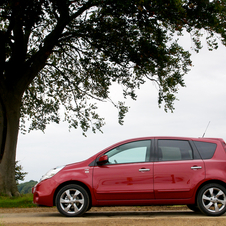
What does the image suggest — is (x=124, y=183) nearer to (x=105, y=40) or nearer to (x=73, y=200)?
(x=73, y=200)

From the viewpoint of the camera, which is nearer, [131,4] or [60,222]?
[60,222]

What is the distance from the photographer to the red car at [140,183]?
7914mm

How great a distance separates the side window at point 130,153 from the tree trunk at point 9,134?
8.22m

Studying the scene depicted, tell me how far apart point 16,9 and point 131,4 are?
15.0ft

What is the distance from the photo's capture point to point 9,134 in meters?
15.5

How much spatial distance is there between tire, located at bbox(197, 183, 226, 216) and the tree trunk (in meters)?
9.30

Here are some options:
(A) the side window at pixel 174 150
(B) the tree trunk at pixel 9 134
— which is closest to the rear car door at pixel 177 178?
(A) the side window at pixel 174 150

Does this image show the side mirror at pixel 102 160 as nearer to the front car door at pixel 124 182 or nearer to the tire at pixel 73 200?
the front car door at pixel 124 182

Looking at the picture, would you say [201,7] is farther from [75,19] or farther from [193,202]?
[193,202]

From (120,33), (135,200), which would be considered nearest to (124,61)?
(120,33)

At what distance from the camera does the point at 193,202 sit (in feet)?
26.2

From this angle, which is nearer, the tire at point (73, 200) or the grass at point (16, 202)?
the tire at point (73, 200)

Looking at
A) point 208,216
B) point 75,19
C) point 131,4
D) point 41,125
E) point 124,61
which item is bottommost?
point 208,216

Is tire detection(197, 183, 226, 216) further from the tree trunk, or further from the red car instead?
the tree trunk
